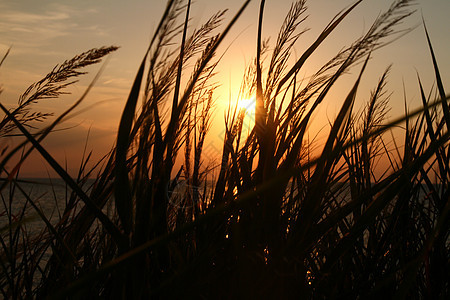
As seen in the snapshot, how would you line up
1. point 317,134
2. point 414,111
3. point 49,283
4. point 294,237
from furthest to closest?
Answer: point 317,134, point 49,283, point 294,237, point 414,111

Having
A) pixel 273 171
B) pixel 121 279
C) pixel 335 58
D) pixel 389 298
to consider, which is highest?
pixel 335 58

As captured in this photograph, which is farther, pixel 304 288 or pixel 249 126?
pixel 249 126

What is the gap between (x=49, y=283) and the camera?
1204 millimetres

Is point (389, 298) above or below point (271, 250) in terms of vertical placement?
below

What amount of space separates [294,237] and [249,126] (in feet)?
1.65

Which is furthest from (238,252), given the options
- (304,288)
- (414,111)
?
(414,111)

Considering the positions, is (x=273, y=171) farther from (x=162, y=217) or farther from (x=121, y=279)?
(x=121, y=279)

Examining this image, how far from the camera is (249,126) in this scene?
127 centimetres

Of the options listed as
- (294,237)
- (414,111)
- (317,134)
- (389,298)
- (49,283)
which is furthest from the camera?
(317,134)

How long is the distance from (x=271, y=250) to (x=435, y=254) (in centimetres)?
51

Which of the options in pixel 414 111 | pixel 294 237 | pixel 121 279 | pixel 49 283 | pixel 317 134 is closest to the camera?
pixel 414 111

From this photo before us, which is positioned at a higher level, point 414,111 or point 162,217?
point 414,111

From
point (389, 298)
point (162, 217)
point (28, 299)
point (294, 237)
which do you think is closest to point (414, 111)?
point (294, 237)

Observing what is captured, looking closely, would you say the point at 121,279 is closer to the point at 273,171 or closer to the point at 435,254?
the point at 273,171
